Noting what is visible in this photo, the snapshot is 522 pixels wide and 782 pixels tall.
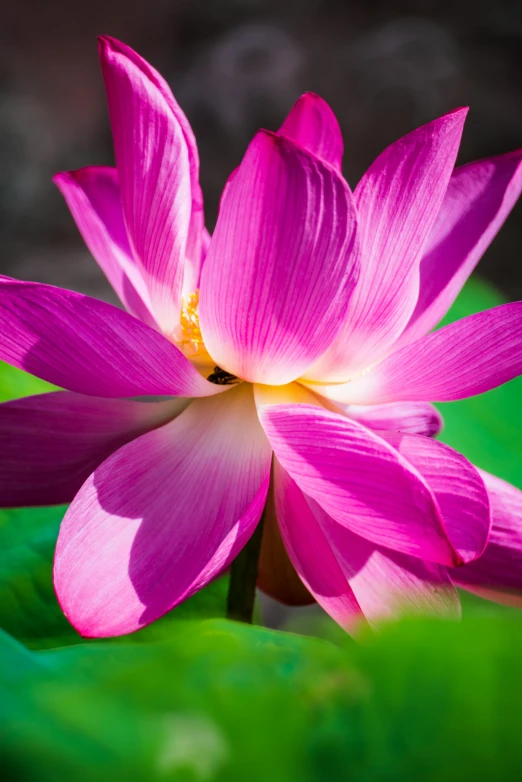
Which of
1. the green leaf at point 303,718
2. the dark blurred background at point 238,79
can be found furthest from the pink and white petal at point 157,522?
the dark blurred background at point 238,79

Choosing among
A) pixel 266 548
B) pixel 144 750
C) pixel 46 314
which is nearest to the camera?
pixel 144 750

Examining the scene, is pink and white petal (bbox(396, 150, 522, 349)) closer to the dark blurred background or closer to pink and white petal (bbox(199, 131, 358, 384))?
pink and white petal (bbox(199, 131, 358, 384))

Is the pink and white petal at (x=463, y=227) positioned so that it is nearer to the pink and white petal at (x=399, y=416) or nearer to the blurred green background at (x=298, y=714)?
the pink and white petal at (x=399, y=416)

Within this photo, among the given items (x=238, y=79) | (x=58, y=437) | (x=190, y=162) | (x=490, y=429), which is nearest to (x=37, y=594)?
(x=58, y=437)

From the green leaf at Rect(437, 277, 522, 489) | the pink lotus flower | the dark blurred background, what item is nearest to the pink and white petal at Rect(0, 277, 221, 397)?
the pink lotus flower

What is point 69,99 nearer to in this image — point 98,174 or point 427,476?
point 98,174

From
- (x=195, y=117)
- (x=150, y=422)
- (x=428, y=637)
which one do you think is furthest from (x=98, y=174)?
(x=195, y=117)

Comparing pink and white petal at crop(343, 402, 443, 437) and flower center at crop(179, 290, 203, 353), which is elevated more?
flower center at crop(179, 290, 203, 353)
